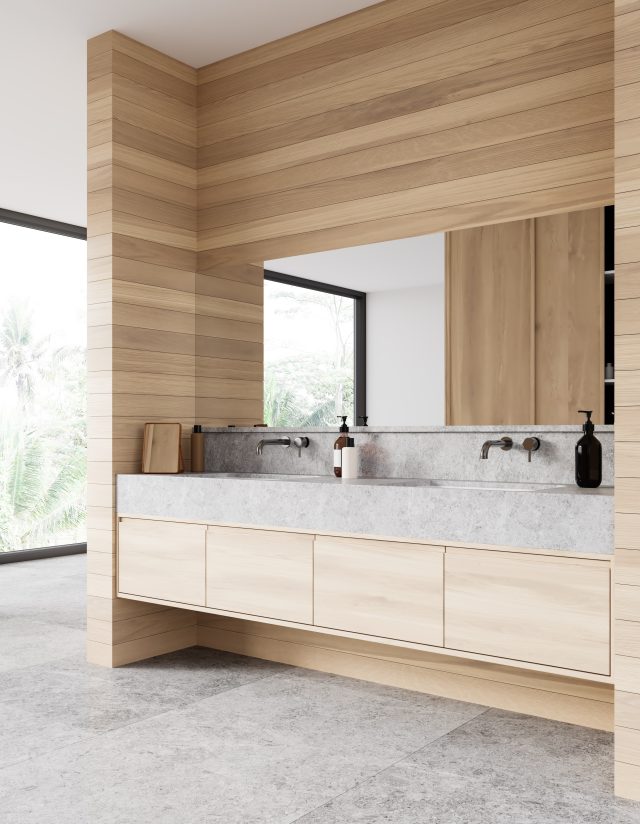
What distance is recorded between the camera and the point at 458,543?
8.02ft

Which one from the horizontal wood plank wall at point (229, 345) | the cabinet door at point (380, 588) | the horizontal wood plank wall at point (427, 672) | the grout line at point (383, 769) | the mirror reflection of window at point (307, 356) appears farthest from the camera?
the horizontal wood plank wall at point (229, 345)

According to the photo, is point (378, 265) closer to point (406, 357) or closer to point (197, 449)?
point (406, 357)

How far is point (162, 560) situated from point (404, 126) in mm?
1939

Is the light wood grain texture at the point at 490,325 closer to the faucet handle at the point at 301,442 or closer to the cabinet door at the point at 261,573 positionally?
the faucet handle at the point at 301,442

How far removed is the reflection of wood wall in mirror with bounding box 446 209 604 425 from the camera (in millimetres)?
2814

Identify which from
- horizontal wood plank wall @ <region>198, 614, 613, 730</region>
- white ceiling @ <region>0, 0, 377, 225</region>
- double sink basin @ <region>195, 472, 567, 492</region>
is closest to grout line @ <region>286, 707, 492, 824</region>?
horizontal wood plank wall @ <region>198, 614, 613, 730</region>

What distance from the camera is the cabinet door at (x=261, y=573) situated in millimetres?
2809

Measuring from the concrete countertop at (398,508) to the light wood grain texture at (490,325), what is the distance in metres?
0.30

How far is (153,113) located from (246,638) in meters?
2.34

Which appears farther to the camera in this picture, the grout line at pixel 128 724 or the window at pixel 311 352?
the window at pixel 311 352

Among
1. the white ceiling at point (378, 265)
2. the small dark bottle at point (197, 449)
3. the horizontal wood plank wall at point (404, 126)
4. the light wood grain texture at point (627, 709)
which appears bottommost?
the light wood grain texture at point (627, 709)

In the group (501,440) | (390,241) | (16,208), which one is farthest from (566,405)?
(16,208)

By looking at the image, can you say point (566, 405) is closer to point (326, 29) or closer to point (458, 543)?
point (458, 543)

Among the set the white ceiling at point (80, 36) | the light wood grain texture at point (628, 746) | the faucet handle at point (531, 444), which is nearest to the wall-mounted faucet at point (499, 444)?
the faucet handle at point (531, 444)
